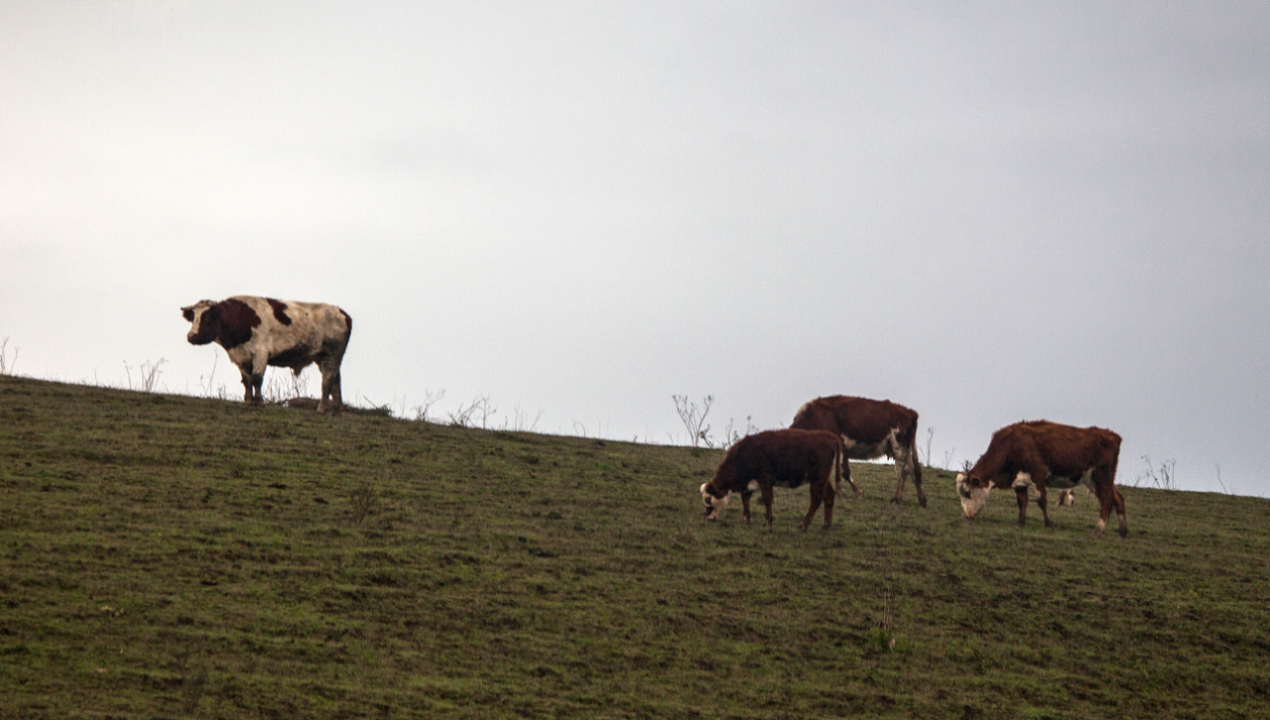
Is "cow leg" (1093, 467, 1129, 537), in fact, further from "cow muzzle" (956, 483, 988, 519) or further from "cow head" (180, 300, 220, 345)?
"cow head" (180, 300, 220, 345)

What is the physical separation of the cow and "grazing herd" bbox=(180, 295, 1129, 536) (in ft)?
0.05

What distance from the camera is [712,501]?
1722 cm

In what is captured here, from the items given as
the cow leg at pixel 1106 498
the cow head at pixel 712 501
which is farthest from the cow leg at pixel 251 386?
the cow leg at pixel 1106 498

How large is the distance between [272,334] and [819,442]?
10.4 meters

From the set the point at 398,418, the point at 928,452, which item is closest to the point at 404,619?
the point at 398,418

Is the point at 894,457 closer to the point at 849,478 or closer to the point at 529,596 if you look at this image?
the point at 849,478

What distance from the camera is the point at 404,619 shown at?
1152 centimetres

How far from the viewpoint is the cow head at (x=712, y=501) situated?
17.2m

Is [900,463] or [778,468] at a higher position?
[900,463]

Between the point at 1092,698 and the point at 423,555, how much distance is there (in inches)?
271

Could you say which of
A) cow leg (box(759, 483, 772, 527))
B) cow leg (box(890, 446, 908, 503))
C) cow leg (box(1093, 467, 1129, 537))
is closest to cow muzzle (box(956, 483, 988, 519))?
cow leg (box(890, 446, 908, 503))

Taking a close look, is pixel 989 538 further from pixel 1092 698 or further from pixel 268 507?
pixel 268 507

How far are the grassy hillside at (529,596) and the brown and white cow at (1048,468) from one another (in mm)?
528

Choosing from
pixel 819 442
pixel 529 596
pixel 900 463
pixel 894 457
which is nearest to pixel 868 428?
pixel 894 457
